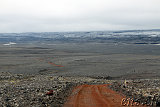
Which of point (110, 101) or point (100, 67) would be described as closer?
point (110, 101)

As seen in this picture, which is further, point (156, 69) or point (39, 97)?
point (156, 69)

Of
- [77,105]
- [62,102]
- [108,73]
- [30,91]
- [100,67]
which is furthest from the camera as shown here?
[100,67]

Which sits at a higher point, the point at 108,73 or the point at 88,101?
the point at 88,101

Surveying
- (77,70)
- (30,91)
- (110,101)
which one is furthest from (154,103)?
(77,70)

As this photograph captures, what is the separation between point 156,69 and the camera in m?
34.4

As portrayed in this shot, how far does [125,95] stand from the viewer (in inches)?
555

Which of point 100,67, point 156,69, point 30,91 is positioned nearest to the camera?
point 30,91

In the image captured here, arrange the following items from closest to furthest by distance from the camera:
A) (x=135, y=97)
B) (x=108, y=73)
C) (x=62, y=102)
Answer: (x=62, y=102)
(x=135, y=97)
(x=108, y=73)

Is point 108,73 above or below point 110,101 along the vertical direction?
below

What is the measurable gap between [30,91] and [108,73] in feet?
59.1

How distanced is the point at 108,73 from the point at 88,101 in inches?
788

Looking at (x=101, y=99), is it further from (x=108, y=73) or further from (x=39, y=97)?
(x=108, y=73)

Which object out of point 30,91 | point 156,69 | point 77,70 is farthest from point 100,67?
point 30,91

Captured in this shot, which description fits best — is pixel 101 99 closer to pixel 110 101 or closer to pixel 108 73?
pixel 110 101
